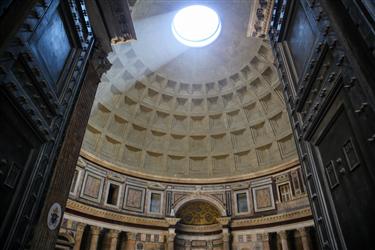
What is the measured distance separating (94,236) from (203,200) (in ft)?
26.1

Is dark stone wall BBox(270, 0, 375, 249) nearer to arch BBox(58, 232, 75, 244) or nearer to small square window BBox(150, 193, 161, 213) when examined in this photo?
arch BBox(58, 232, 75, 244)

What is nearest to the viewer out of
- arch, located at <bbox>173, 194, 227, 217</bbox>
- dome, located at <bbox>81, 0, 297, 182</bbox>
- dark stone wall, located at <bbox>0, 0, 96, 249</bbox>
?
dark stone wall, located at <bbox>0, 0, 96, 249</bbox>

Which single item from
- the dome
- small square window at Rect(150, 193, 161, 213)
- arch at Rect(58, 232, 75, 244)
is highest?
the dome

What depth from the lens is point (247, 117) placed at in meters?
20.8

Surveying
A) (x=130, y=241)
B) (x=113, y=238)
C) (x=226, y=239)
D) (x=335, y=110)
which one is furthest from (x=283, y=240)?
(x=335, y=110)

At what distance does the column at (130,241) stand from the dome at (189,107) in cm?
421

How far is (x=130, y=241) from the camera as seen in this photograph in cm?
1706

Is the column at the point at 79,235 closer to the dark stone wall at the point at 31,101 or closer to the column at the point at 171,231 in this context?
the column at the point at 171,231

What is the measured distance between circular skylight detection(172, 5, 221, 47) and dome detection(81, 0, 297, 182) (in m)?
0.61

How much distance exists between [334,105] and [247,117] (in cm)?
1603

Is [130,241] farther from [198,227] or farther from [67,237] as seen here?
[198,227]

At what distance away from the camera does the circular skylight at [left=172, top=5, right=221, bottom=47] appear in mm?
19766

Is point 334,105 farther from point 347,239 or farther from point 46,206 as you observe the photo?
point 46,206

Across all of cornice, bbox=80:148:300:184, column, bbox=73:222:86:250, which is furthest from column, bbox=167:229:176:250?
column, bbox=73:222:86:250
